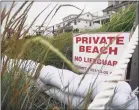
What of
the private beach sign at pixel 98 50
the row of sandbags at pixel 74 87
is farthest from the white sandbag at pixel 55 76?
the private beach sign at pixel 98 50

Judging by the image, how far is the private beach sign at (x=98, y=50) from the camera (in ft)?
5.50

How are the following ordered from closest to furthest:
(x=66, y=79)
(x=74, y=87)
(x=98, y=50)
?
(x=74, y=87)
(x=66, y=79)
(x=98, y=50)

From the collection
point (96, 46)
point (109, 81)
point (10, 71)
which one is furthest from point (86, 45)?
point (109, 81)

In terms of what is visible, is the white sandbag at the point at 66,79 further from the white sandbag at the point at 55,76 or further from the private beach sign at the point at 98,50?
the private beach sign at the point at 98,50

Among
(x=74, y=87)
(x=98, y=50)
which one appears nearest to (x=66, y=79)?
(x=74, y=87)

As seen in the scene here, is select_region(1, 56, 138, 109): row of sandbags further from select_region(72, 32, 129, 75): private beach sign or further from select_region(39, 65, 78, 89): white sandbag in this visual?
select_region(72, 32, 129, 75): private beach sign

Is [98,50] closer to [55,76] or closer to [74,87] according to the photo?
[55,76]

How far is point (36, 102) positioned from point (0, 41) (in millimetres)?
346

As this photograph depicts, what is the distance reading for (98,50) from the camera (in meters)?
1.83

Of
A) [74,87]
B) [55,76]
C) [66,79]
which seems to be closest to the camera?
[74,87]

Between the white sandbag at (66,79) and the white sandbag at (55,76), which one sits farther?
the white sandbag at (55,76)

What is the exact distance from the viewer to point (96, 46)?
1833 mm

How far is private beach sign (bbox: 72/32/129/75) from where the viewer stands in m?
1.68

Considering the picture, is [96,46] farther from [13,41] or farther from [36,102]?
[13,41]
